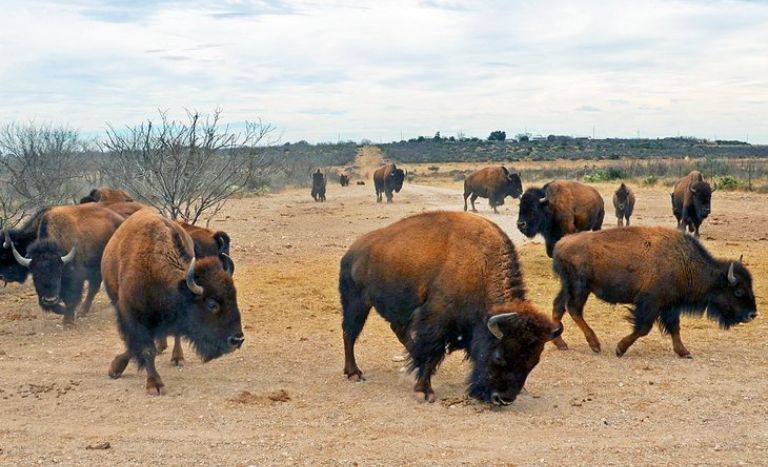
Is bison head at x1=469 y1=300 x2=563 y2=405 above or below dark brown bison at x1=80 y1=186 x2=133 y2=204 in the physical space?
below

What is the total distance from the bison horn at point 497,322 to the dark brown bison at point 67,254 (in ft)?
21.6

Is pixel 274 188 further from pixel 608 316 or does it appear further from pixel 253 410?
pixel 253 410

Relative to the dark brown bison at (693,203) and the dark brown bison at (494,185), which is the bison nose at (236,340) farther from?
the dark brown bison at (494,185)

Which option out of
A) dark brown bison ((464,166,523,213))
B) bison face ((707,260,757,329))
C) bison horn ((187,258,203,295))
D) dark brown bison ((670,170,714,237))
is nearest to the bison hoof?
bison horn ((187,258,203,295))

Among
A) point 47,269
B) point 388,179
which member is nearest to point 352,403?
point 47,269

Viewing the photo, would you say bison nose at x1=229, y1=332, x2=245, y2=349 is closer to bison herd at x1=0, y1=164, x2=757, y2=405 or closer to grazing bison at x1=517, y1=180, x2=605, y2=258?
bison herd at x1=0, y1=164, x2=757, y2=405

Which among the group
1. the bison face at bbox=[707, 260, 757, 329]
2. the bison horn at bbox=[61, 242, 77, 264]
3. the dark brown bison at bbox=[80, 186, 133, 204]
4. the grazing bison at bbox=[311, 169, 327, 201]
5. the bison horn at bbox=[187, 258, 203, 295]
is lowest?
the grazing bison at bbox=[311, 169, 327, 201]

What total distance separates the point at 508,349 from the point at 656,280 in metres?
3.27

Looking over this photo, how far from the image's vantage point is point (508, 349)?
7.11 metres

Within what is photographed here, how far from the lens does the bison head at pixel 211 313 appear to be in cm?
772

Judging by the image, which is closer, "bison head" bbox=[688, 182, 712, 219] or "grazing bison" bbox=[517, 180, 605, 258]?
"grazing bison" bbox=[517, 180, 605, 258]

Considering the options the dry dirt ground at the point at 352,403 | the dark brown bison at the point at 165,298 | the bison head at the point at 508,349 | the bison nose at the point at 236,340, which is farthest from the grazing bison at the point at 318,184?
the bison head at the point at 508,349

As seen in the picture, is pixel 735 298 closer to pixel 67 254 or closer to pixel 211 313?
pixel 211 313

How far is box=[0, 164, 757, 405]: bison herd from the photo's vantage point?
7.43 metres
